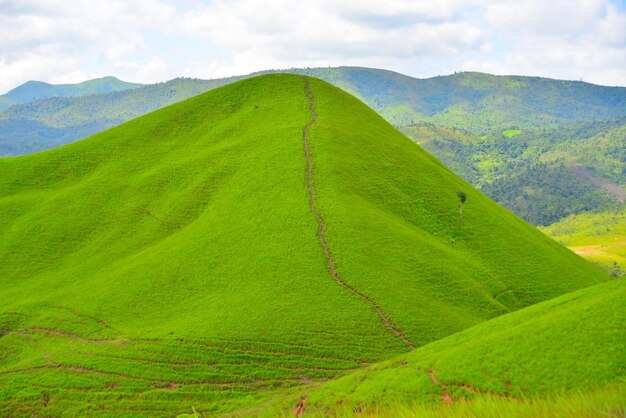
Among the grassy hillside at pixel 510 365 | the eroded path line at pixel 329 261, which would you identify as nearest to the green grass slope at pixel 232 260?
the eroded path line at pixel 329 261

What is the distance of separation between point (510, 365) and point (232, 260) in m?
38.0

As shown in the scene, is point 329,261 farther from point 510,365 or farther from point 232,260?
point 510,365

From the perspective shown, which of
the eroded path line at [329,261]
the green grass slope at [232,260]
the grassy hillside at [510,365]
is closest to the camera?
the grassy hillside at [510,365]

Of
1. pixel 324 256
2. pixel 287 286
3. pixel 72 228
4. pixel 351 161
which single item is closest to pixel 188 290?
pixel 287 286

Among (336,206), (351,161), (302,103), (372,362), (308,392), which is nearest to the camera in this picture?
(308,392)

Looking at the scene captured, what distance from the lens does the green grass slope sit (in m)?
44.8

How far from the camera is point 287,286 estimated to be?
5491 cm

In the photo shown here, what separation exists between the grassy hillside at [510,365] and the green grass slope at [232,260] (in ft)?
26.0

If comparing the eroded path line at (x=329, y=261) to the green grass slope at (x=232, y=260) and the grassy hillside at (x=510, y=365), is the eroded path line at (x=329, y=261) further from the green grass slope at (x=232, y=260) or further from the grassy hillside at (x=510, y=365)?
the grassy hillside at (x=510, y=365)

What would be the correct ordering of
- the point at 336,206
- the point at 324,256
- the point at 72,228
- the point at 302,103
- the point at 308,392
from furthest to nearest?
1. the point at 302,103
2. the point at 72,228
3. the point at 336,206
4. the point at 324,256
5. the point at 308,392

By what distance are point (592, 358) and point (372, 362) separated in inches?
812

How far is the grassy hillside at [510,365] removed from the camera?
28.8 meters

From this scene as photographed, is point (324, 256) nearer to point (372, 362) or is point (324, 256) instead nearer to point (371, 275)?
point (371, 275)

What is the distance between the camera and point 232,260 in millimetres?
60625
